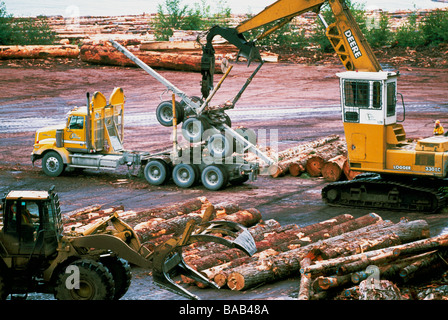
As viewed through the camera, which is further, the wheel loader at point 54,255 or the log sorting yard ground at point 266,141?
the log sorting yard ground at point 266,141

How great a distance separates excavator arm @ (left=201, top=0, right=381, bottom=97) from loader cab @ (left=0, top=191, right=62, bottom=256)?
36.7 ft

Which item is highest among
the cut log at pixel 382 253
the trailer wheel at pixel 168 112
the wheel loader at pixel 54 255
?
the trailer wheel at pixel 168 112

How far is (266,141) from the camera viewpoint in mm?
29719

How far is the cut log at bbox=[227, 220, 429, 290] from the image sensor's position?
45.5 feet

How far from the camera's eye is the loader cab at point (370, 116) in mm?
19656

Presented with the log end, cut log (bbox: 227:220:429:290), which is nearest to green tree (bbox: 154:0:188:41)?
cut log (bbox: 227:220:429:290)

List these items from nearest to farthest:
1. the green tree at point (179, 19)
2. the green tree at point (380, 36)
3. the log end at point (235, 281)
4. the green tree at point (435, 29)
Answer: the log end at point (235, 281) → the green tree at point (435, 29) → the green tree at point (380, 36) → the green tree at point (179, 19)

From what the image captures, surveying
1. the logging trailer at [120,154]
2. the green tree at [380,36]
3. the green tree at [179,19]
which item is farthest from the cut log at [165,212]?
the green tree at [380,36]

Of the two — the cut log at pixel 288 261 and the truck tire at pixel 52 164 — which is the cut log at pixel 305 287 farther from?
the truck tire at pixel 52 164

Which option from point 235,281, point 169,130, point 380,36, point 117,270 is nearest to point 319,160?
point 169,130

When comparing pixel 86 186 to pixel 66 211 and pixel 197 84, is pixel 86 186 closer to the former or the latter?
pixel 66 211

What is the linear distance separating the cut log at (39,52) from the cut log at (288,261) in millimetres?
32856

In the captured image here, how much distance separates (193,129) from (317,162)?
4.23 metres

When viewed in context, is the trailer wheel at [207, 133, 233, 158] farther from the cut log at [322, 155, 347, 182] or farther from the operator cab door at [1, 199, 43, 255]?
the operator cab door at [1, 199, 43, 255]
